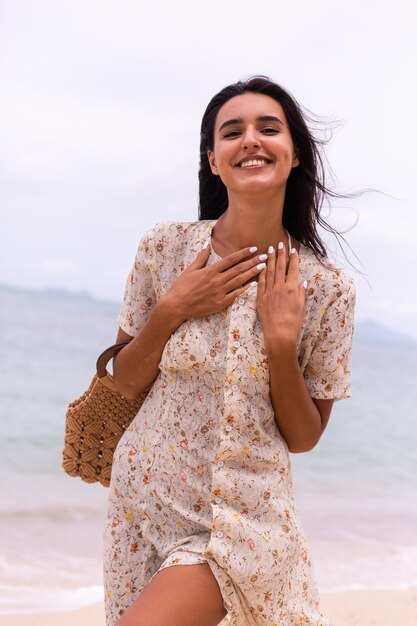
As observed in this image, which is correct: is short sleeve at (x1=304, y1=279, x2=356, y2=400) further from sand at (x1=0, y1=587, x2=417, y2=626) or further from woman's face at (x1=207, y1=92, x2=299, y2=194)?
sand at (x1=0, y1=587, x2=417, y2=626)

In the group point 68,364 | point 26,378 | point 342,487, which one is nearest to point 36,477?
point 342,487

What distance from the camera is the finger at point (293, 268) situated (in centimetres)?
249

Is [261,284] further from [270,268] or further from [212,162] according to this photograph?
Answer: [212,162]

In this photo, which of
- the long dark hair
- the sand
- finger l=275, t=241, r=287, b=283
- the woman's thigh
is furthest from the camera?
the sand

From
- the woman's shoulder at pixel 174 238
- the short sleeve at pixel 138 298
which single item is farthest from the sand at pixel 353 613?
the woman's shoulder at pixel 174 238

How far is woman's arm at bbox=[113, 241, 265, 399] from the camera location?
8.11 ft

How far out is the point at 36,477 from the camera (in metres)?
8.26

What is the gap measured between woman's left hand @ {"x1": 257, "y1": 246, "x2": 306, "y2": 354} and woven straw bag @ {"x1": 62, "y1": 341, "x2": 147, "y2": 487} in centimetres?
59

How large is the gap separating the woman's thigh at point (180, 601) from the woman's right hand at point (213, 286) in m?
0.67

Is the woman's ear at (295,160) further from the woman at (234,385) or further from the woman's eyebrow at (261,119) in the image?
the woman's eyebrow at (261,119)

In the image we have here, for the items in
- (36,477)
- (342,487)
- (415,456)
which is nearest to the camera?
(36,477)

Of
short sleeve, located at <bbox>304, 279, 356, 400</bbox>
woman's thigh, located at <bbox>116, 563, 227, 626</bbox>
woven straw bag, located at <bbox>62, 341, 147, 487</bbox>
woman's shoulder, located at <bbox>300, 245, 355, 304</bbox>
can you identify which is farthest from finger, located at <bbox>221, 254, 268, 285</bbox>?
woman's thigh, located at <bbox>116, 563, 227, 626</bbox>

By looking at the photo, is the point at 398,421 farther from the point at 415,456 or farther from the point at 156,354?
the point at 156,354

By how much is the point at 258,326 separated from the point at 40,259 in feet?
129
